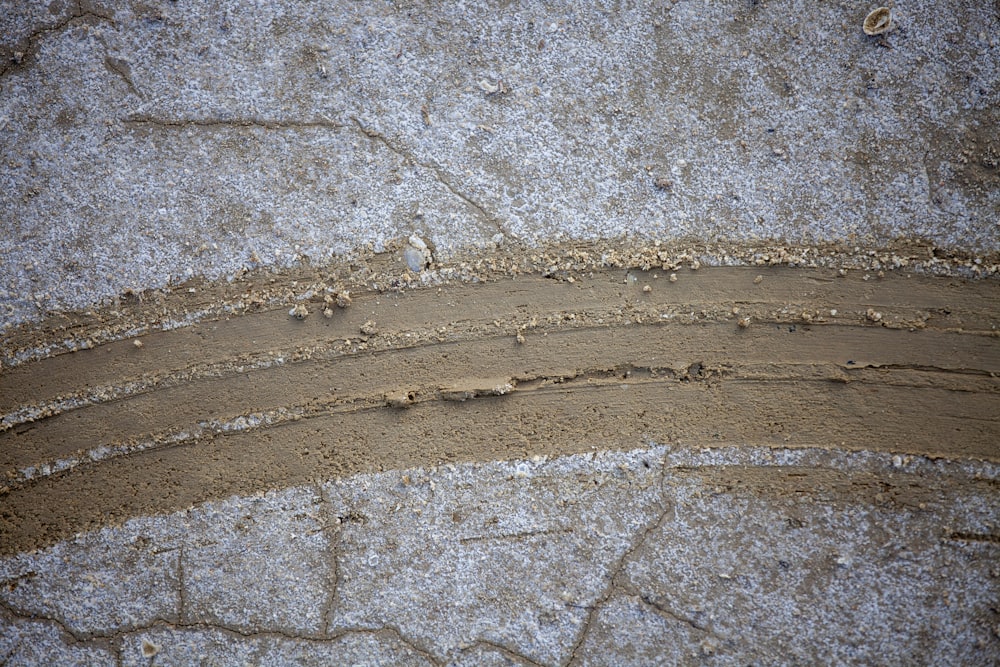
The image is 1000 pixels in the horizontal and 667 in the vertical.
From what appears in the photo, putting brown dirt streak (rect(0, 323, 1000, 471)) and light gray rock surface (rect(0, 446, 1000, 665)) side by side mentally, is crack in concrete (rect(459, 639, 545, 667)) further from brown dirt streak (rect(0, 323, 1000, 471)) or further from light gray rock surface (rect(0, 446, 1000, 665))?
brown dirt streak (rect(0, 323, 1000, 471))

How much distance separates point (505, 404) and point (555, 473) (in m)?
0.40

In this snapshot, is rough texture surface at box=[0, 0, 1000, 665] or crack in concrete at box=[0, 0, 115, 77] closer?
rough texture surface at box=[0, 0, 1000, 665]

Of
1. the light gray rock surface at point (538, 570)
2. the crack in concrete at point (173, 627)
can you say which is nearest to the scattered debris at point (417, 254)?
the light gray rock surface at point (538, 570)

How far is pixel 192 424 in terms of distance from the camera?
2.64m

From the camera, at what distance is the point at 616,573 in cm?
257

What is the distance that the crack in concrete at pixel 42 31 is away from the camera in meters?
2.69

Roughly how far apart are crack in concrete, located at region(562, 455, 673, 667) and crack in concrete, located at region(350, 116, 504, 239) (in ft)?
5.24

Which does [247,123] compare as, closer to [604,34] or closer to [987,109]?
[604,34]

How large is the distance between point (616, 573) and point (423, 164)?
2161 mm

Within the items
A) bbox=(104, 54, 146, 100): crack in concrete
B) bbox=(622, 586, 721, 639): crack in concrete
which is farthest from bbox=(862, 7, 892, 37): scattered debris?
bbox=(104, 54, 146, 100): crack in concrete

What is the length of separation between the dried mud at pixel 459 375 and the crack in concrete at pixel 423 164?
1.20ft

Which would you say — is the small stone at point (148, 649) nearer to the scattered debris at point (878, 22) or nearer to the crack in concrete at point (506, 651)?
the crack in concrete at point (506, 651)

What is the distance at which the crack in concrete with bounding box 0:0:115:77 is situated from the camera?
8.82 feet

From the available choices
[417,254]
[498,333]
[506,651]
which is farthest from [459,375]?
[506,651]
